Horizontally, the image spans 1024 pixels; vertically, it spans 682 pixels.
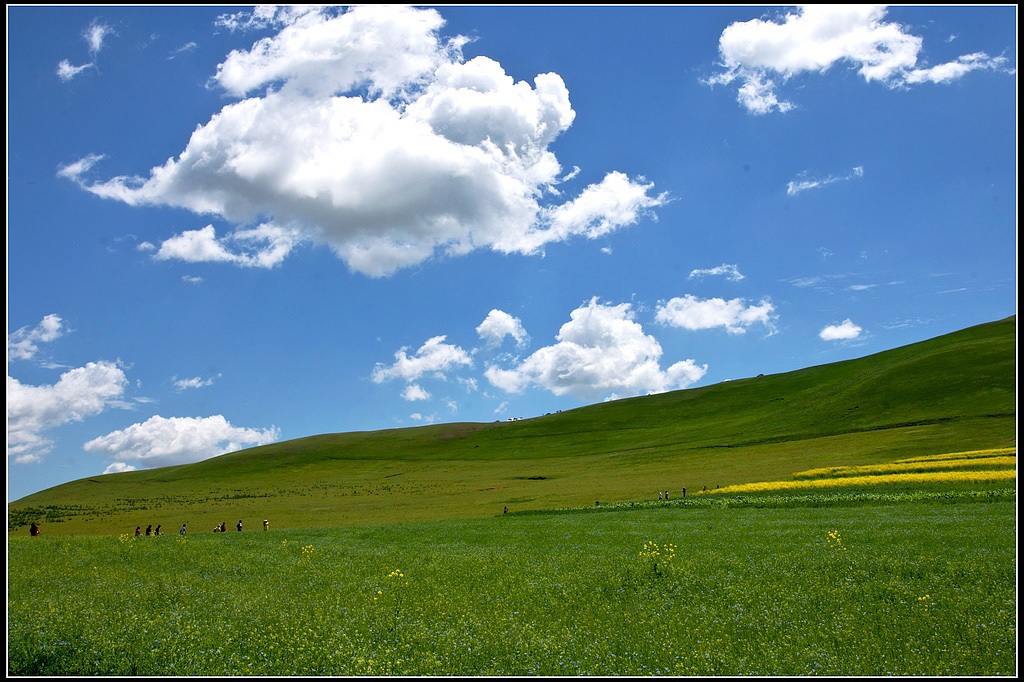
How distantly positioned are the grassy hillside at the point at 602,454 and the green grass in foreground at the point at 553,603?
28549 millimetres

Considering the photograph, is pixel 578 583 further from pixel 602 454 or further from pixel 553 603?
pixel 602 454

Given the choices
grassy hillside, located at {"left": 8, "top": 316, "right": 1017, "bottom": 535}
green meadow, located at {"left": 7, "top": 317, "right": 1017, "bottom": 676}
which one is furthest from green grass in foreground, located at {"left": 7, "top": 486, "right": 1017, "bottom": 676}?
grassy hillside, located at {"left": 8, "top": 316, "right": 1017, "bottom": 535}

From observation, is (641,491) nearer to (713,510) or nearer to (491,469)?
(713,510)

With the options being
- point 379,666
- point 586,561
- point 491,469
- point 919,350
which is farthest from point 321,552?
point 919,350

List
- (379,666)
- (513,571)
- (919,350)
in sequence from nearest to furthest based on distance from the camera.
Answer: (379,666) < (513,571) < (919,350)

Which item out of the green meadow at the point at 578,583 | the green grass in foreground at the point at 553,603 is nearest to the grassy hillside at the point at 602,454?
the green meadow at the point at 578,583

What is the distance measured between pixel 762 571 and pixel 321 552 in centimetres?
2761

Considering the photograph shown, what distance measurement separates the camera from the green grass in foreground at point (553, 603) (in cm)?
2109

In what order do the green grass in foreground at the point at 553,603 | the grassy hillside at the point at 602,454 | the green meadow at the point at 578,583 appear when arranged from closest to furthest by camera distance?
the green grass in foreground at the point at 553,603, the green meadow at the point at 578,583, the grassy hillside at the point at 602,454

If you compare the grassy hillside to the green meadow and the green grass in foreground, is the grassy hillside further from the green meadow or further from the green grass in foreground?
the green grass in foreground

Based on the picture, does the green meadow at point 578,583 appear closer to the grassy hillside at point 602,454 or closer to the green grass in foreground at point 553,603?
the green grass in foreground at point 553,603

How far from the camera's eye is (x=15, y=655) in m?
21.2

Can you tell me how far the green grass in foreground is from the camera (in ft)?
69.2

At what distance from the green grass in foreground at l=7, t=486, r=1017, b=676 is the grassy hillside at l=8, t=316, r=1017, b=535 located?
1124 inches
